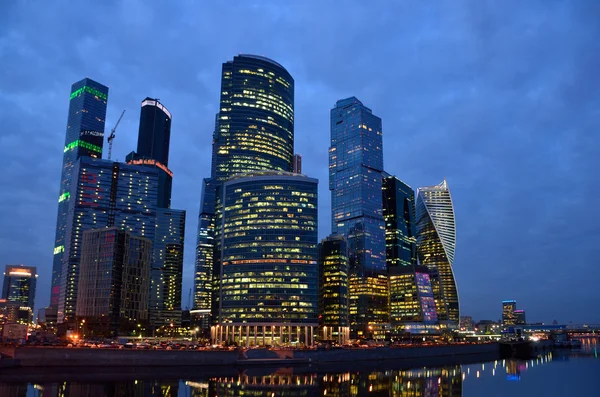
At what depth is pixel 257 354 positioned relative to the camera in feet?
509

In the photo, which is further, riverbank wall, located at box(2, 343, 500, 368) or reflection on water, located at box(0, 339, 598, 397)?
riverbank wall, located at box(2, 343, 500, 368)

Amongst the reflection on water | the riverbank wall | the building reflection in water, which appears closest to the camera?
the building reflection in water

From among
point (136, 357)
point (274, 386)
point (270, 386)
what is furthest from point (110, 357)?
point (274, 386)

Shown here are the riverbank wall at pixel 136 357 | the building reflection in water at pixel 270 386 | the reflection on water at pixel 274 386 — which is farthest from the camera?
the riverbank wall at pixel 136 357

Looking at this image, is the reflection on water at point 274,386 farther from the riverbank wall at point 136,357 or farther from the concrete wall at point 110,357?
the concrete wall at point 110,357

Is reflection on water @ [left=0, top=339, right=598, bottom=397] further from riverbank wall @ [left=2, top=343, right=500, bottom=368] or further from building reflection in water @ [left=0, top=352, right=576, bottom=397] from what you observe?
riverbank wall @ [left=2, top=343, right=500, bottom=368]

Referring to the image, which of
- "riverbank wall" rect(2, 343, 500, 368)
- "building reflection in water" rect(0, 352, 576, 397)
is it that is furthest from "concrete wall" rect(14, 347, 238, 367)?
"building reflection in water" rect(0, 352, 576, 397)

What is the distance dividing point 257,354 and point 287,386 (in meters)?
49.1

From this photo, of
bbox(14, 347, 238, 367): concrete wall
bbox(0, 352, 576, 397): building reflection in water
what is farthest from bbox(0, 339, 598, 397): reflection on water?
bbox(14, 347, 238, 367): concrete wall

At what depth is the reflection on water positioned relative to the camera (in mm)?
91688

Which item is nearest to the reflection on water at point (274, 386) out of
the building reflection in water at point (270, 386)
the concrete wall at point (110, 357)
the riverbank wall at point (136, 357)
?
the building reflection in water at point (270, 386)

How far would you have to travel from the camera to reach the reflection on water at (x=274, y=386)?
91.7 meters

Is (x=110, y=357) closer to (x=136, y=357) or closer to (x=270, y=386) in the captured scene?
(x=136, y=357)

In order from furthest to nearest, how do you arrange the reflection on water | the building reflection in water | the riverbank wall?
the riverbank wall
the reflection on water
the building reflection in water
